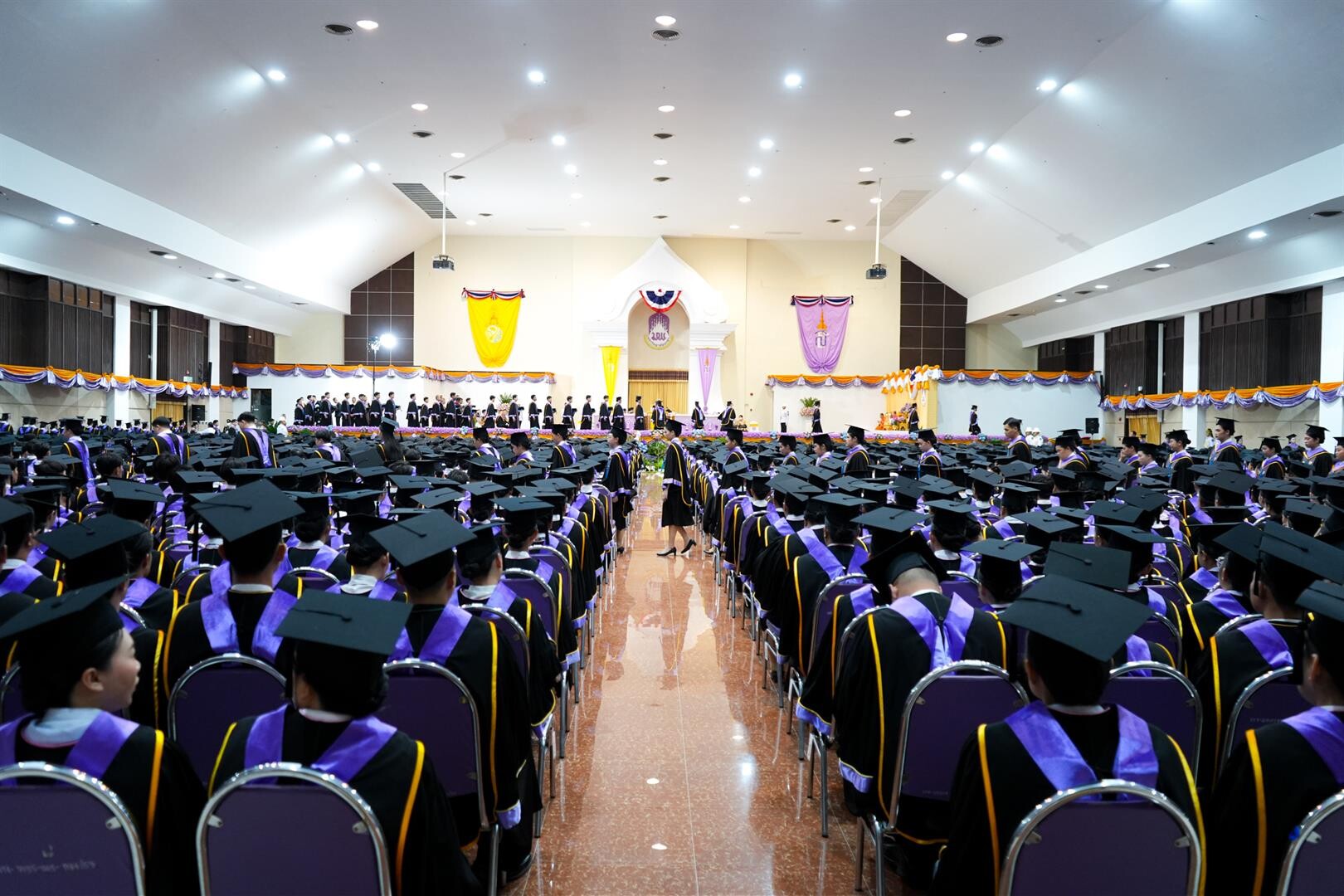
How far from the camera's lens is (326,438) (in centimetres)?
1226

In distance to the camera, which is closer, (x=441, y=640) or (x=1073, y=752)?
(x=1073, y=752)

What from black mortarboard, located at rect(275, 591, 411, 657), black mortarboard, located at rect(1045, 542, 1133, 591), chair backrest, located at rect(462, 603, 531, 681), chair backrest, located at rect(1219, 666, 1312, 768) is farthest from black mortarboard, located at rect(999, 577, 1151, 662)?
chair backrest, located at rect(462, 603, 531, 681)

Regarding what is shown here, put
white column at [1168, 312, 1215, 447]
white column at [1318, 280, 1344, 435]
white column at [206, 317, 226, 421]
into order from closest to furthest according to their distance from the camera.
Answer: white column at [1318, 280, 1344, 435]
white column at [1168, 312, 1215, 447]
white column at [206, 317, 226, 421]

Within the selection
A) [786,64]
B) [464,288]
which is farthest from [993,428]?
[464,288]

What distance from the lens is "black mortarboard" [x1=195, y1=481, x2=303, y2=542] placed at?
2.69 metres

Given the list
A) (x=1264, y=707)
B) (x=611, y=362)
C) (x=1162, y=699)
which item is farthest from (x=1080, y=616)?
(x=611, y=362)

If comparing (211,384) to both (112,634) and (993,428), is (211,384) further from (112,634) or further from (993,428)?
(112,634)

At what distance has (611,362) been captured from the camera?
27078 millimetres

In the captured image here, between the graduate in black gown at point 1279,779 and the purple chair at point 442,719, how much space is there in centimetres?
171

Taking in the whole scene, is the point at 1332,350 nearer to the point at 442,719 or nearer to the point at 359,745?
the point at 442,719

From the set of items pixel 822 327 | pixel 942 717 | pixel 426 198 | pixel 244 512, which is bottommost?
pixel 942 717

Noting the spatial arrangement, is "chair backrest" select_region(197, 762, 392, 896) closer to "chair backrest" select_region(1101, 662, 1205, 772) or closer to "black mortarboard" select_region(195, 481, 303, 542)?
"black mortarboard" select_region(195, 481, 303, 542)

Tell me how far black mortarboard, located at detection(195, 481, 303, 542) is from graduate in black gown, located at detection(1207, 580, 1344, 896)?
260 centimetres

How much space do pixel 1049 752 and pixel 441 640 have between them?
5.11 ft
